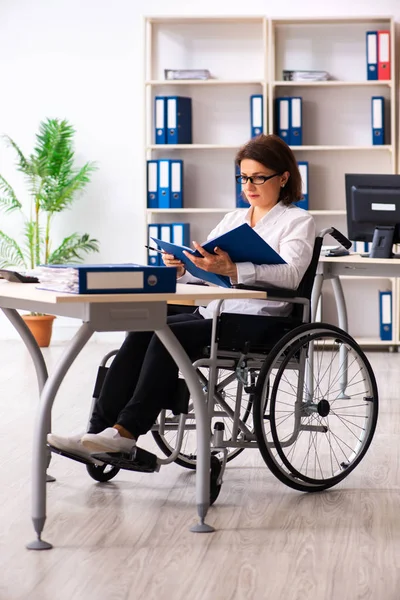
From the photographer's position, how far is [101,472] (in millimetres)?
2785

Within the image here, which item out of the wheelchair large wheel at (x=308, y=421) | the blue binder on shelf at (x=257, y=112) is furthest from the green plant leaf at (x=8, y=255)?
the wheelchair large wheel at (x=308, y=421)

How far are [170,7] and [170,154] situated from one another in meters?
0.95

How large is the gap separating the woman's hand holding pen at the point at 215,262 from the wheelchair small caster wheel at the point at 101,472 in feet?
2.26

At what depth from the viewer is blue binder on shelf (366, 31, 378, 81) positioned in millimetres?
5770

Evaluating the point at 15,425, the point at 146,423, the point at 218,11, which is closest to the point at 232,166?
the point at 218,11

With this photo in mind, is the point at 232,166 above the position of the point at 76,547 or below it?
above

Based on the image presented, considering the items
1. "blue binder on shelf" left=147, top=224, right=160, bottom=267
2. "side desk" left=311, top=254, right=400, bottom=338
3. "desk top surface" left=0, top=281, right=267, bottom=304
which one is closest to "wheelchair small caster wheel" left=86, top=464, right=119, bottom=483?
"desk top surface" left=0, top=281, right=267, bottom=304

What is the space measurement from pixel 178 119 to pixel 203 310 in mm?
3278

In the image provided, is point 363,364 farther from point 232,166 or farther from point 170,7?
point 170,7

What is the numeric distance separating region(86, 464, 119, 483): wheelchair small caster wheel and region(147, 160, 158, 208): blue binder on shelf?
129 inches

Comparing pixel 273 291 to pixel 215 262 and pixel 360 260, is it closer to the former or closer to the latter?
pixel 215 262

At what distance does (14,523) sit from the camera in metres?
2.38

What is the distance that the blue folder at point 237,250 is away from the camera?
7.88ft

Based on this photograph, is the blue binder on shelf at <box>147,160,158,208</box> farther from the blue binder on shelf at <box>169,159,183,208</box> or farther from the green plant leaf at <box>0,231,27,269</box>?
the green plant leaf at <box>0,231,27,269</box>
